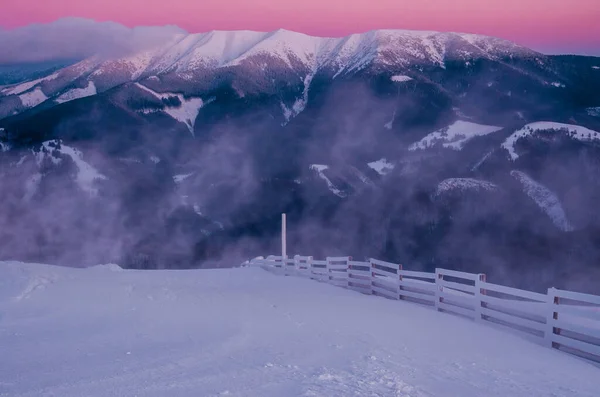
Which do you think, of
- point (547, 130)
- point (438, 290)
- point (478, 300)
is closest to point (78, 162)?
point (547, 130)

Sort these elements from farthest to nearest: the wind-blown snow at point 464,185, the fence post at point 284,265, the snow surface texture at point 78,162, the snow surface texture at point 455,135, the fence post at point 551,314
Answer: the snow surface texture at point 455,135, the snow surface texture at point 78,162, the wind-blown snow at point 464,185, the fence post at point 284,265, the fence post at point 551,314

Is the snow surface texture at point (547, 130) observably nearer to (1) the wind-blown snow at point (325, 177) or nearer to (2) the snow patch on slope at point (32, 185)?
(1) the wind-blown snow at point (325, 177)

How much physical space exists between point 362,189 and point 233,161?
5179 cm

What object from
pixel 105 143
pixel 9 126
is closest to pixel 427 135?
pixel 105 143

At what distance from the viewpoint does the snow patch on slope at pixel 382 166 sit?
155 m

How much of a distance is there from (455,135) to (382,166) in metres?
23.8

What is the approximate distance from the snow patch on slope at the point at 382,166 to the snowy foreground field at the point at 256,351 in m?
144

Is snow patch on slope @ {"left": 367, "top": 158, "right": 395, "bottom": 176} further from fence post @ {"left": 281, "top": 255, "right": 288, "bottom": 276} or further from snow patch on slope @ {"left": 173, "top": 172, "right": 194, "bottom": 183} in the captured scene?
fence post @ {"left": 281, "top": 255, "right": 288, "bottom": 276}

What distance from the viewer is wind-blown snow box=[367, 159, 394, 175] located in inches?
6117

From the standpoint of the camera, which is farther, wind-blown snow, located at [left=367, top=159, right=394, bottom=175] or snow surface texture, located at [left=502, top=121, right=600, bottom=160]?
wind-blown snow, located at [left=367, top=159, right=394, bottom=175]

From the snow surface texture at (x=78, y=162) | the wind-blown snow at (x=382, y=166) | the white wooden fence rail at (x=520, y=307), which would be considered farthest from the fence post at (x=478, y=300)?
the wind-blown snow at (x=382, y=166)

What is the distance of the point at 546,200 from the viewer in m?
98.6

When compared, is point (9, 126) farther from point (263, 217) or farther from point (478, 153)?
point (478, 153)

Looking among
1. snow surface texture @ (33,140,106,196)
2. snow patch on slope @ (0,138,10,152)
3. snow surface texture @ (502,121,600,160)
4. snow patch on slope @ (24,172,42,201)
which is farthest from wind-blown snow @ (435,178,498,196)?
snow patch on slope @ (0,138,10,152)
